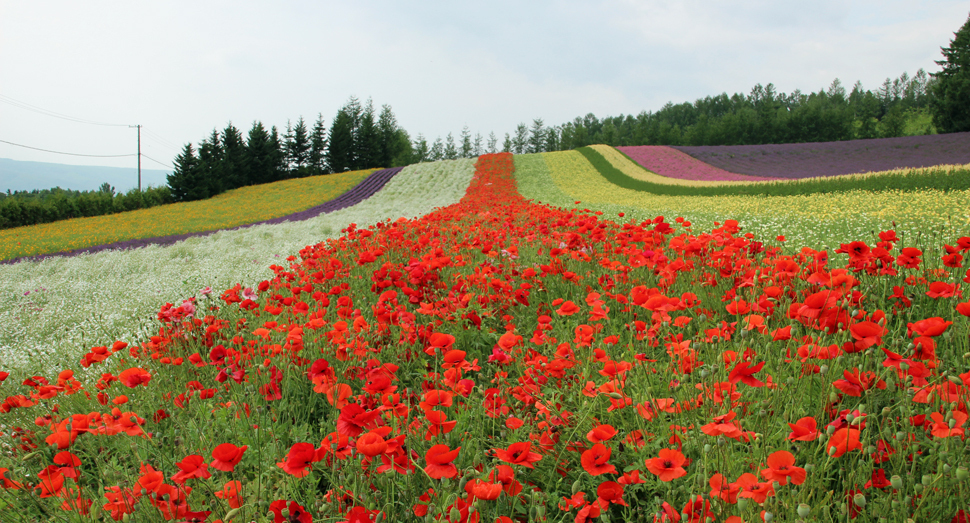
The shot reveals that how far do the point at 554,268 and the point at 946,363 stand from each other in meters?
2.39

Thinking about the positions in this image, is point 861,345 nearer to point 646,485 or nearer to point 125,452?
point 646,485

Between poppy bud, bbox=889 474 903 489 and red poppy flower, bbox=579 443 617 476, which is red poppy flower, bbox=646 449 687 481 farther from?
poppy bud, bbox=889 474 903 489

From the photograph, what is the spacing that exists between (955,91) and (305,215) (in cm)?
5118

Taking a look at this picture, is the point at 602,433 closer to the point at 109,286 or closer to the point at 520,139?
the point at 109,286

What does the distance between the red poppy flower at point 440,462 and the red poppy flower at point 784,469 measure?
0.78m

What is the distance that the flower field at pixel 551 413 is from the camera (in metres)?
1.32

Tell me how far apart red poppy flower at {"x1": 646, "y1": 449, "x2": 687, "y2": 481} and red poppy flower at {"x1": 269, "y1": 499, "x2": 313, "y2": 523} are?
1023 mm

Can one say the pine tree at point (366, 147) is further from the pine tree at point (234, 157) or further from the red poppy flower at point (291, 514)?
the red poppy flower at point (291, 514)

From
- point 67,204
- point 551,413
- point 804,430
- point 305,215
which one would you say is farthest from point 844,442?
point 67,204

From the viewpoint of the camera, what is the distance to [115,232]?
58.2 feet

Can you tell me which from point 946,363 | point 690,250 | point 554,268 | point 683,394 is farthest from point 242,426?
point 946,363

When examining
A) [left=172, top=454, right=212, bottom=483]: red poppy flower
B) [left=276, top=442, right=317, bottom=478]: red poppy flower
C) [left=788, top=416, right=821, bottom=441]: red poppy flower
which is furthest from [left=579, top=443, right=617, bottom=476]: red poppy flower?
[left=172, top=454, right=212, bottom=483]: red poppy flower

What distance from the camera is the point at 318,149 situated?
51.8m

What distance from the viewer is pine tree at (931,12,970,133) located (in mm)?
36469
